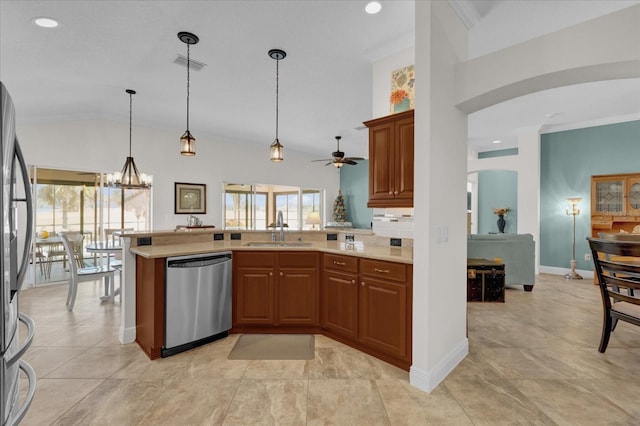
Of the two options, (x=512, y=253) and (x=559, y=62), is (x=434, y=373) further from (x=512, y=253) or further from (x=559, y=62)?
(x=512, y=253)

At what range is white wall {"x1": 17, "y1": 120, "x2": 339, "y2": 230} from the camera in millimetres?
5374

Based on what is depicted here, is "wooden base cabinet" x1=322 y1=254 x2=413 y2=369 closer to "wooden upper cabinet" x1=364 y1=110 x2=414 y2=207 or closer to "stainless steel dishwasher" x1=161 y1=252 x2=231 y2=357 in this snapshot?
"wooden upper cabinet" x1=364 y1=110 x2=414 y2=207

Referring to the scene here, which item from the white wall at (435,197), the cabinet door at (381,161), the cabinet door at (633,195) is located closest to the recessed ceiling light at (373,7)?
the white wall at (435,197)

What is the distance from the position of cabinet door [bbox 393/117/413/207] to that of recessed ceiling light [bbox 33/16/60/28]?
126 inches

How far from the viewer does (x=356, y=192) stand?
1004cm

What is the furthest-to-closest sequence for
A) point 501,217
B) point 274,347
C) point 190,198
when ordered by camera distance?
point 501,217 → point 190,198 → point 274,347

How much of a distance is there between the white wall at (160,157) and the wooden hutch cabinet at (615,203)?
6.67 meters

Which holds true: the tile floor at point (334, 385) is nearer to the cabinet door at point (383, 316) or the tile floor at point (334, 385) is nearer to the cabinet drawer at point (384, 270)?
the cabinet door at point (383, 316)

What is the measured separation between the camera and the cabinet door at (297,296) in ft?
10.3

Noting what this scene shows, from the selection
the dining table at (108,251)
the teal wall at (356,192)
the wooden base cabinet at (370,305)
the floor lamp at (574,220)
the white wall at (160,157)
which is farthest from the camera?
the teal wall at (356,192)

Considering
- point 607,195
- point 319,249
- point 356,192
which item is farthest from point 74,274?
point 607,195

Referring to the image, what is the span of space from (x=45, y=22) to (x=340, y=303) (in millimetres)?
3660

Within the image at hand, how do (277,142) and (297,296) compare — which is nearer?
(297,296)

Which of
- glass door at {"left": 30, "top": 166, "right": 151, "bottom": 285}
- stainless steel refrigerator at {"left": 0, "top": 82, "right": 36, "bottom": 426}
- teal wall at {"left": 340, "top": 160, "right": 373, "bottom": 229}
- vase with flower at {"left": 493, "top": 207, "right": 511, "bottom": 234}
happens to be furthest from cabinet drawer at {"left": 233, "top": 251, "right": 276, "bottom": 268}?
teal wall at {"left": 340, "top": 160, "right": 373, "bottom": 229}
